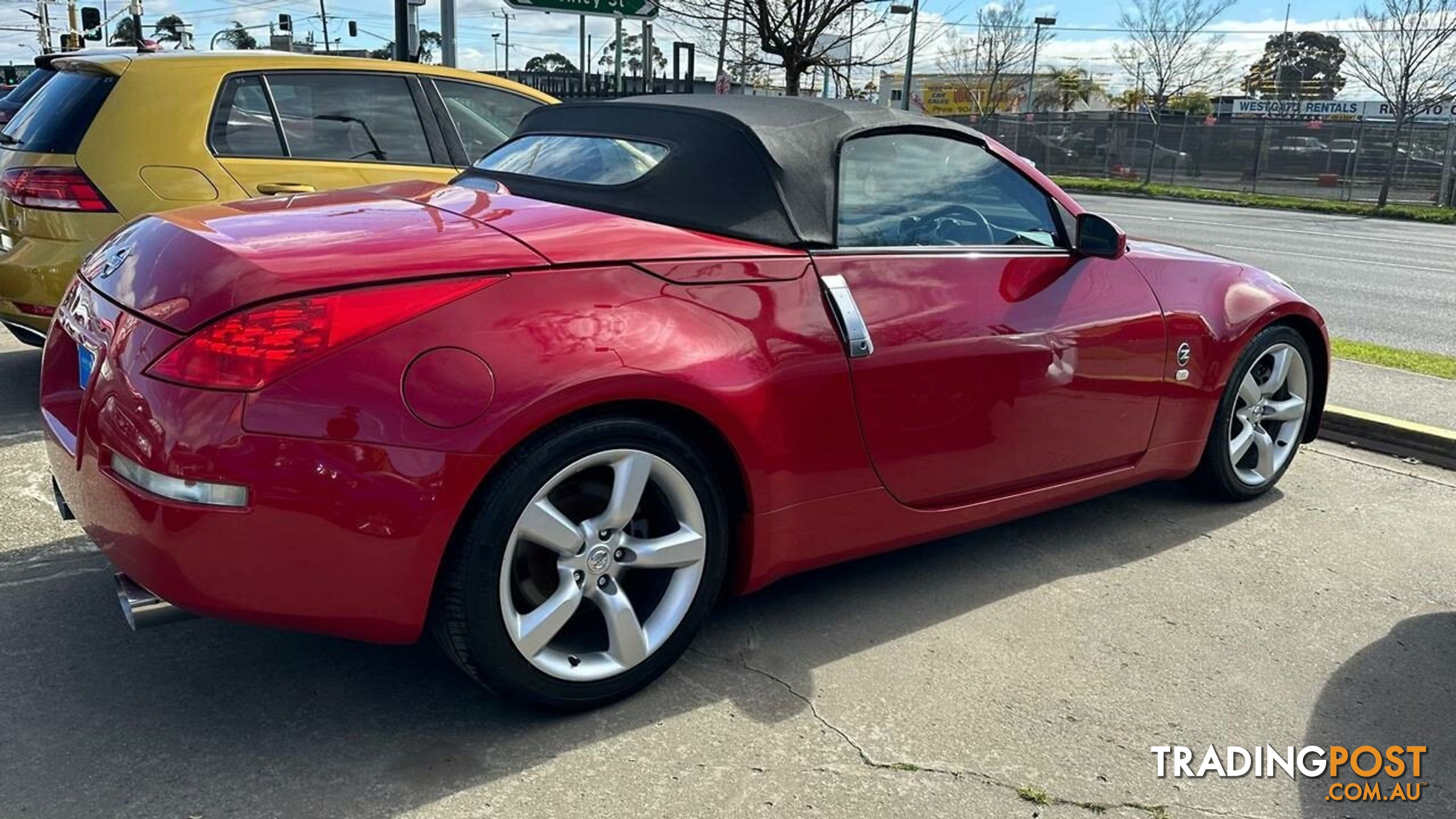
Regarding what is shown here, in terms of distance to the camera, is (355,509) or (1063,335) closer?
(355,509)

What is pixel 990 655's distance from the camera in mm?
3170

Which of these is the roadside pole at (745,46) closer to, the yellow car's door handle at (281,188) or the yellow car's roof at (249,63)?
the yellow car's roof at (249,63)

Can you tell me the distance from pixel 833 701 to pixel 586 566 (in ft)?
2.36

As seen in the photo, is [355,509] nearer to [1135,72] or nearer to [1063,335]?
[1063,335]

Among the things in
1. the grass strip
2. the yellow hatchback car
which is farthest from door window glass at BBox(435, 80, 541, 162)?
the grass strip

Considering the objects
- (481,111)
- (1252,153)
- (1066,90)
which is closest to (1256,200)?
(1252,153)

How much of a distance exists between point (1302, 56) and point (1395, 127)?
175 ft

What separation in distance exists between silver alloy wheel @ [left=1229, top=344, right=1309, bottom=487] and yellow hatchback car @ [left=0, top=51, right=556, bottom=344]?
3605 mm

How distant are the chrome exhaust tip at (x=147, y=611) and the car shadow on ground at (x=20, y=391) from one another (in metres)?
2.32

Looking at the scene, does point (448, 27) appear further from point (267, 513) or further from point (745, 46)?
point (267, 513)

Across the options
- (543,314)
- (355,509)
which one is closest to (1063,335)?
(543,314)

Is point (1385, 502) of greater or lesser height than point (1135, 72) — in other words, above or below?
below

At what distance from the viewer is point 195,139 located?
16.9 feet

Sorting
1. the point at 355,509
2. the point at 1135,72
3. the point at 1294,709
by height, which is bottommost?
the point at 1294,709
